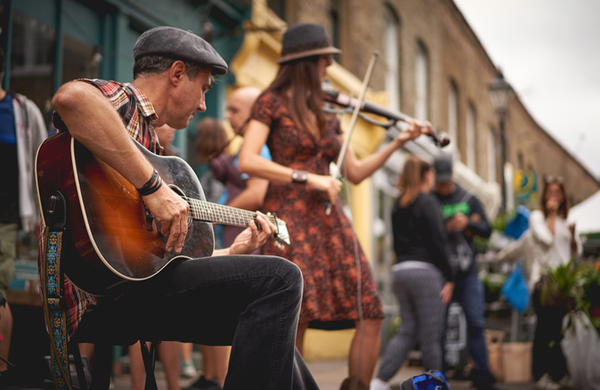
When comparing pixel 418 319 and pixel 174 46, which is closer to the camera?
pixel 174 46

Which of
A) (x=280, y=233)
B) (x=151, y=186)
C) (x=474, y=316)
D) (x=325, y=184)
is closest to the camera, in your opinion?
(x=151, y=186)

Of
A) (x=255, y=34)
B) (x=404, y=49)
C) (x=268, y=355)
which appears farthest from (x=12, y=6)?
(x=404, y=49)

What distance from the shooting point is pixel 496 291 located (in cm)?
833

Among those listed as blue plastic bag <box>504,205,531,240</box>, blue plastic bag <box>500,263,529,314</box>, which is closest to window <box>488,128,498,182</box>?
blue plastic bag <box>504,205,531,240</box>

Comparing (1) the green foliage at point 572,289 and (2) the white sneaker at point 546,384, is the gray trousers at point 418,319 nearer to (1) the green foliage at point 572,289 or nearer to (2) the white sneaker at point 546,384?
(1) the green foliage at point 572,289

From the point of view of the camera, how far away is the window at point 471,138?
22.0m

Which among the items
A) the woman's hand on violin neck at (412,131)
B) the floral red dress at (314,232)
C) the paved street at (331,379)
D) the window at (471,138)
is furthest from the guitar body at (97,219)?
the window at (471,138)

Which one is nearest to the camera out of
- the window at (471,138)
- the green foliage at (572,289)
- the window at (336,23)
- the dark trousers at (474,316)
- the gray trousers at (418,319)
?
the gray trousers at (418,319)

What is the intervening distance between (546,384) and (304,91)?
4.28m

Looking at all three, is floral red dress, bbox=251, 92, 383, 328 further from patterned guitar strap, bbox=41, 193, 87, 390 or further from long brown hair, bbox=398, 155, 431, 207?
long brown hair, bbox=398, 155, 431, 207

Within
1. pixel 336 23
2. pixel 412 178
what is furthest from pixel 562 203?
pixel 336 23

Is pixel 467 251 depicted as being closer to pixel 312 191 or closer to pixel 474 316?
pixel 474 316

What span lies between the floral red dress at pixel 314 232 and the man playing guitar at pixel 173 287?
3.36ft

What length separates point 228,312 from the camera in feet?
7.16
